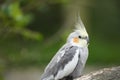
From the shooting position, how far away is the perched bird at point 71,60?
9.38 metres

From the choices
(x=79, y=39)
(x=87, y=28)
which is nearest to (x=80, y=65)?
(x=79, y=39)

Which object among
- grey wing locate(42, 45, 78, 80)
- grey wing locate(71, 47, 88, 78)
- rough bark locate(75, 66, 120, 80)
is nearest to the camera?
rough bark locate(75, 66, 120, 80)

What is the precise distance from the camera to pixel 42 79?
9352 mm

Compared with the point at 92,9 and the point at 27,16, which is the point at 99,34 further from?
the point at 27,16

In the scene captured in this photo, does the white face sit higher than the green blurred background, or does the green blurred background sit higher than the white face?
the green blurred background

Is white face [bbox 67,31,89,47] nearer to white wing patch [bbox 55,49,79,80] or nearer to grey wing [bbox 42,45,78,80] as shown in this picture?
grey wing [bbox 42,45,78,80]

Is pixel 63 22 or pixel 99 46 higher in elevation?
pixel 63 22

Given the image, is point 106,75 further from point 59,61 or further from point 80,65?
point 59,61

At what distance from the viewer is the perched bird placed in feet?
30.8

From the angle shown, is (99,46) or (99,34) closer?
(99,46)

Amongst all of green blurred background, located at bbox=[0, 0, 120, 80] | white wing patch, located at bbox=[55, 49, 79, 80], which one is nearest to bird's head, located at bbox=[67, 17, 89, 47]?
white wing patch, located at bbox=[55, 49, 79, 80]

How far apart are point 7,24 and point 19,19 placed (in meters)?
0.23

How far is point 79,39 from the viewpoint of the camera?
9727 mm

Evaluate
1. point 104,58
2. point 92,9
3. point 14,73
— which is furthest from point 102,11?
point 14,73
